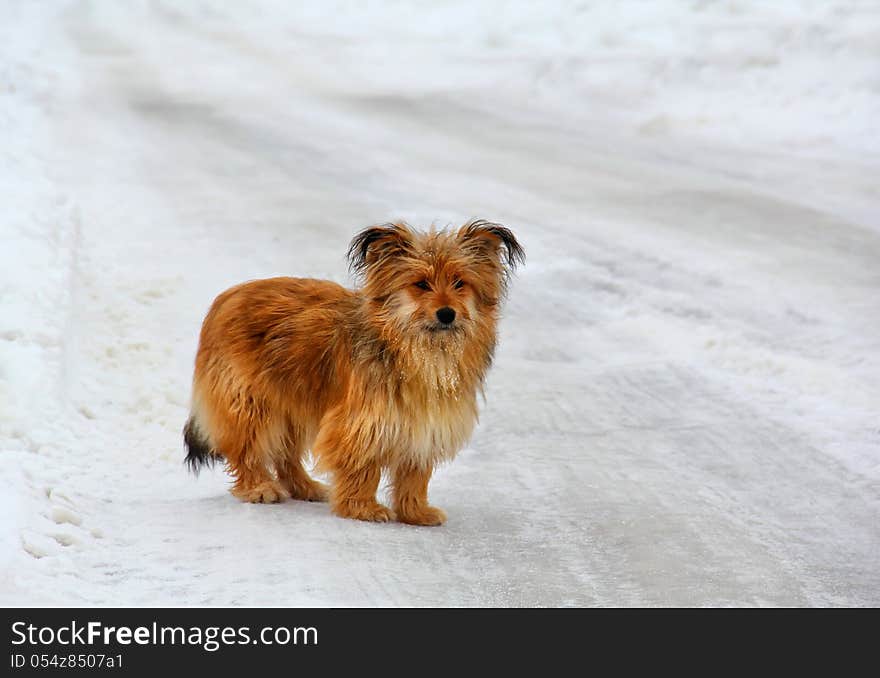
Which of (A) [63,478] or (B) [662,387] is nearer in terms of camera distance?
(A) [63,478]

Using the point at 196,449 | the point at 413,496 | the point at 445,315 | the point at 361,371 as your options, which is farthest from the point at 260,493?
the point at 445,315

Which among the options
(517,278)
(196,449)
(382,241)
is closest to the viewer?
(382,241)

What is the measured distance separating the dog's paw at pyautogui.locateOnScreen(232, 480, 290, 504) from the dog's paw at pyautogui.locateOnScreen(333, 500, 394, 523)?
0.47m

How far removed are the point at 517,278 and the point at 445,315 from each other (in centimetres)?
562

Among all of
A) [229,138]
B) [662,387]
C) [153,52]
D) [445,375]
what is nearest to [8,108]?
[229,138]

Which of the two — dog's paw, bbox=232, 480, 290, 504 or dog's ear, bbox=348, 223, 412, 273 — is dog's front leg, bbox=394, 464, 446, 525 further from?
dog's ear, bbox=348, 223, 412, 273

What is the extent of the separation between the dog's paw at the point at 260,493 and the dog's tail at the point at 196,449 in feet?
1.11

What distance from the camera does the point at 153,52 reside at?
2272cm

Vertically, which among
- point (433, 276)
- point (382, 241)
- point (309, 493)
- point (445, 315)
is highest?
point (382, 241)

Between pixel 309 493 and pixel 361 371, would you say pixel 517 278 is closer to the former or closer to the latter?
pixel 309 493

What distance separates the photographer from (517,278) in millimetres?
12312

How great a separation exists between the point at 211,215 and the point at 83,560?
27.4 feet

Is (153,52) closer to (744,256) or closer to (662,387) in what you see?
(744,256)

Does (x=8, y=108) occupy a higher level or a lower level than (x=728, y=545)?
higher
